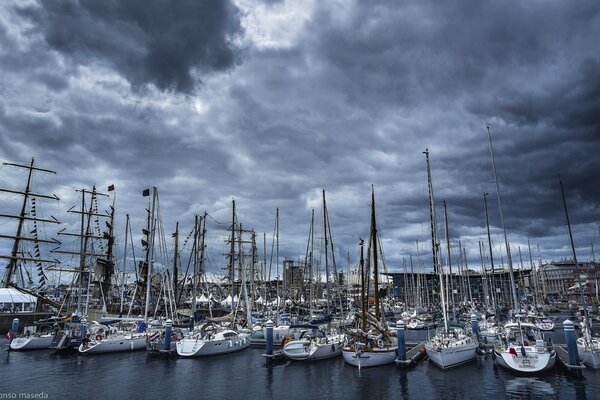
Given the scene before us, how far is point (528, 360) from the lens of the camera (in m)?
32.9

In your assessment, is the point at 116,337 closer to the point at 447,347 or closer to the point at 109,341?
the point at 109,341

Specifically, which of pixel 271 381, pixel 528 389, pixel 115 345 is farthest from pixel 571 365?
pixel 115 345

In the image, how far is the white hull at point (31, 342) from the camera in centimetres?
5106

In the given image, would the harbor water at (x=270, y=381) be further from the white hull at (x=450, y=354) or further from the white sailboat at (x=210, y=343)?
the white sailboat at (x=210, y=343)

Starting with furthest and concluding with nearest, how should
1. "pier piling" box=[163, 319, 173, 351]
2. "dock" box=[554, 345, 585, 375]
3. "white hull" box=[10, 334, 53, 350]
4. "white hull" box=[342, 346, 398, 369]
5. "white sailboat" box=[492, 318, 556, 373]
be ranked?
"white hull" box=[10, 334, 53, 350]
"pier piling" box=[163, 319, 173, 351]
"white hull" box=[342, 346, 398, 369]
"white sailboat" box=[492, 318, 556, 373]
"dock" box=[554, 345, 585, 375]

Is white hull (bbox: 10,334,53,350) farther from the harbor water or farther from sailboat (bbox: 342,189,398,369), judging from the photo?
sailboat (bbox: 342,189,398,369)

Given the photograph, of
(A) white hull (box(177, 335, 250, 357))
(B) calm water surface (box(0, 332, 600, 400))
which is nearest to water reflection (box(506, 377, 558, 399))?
(B) calm water surface (box(0, 332, 600, 400))

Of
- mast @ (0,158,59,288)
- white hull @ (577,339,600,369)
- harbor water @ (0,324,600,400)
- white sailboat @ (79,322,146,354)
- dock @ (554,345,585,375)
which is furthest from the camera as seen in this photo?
mast @ (0,158,59,288)

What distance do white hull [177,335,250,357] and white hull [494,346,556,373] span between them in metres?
30.8

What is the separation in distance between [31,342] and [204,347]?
25.6 meters

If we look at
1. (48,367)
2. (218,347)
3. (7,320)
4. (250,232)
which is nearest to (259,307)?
(250,232)

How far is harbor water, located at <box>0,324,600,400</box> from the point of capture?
1117 inches

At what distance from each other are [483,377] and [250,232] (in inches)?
2641

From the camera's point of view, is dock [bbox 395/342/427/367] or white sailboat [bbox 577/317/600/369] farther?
dock [bbox 395/342/427/367]
